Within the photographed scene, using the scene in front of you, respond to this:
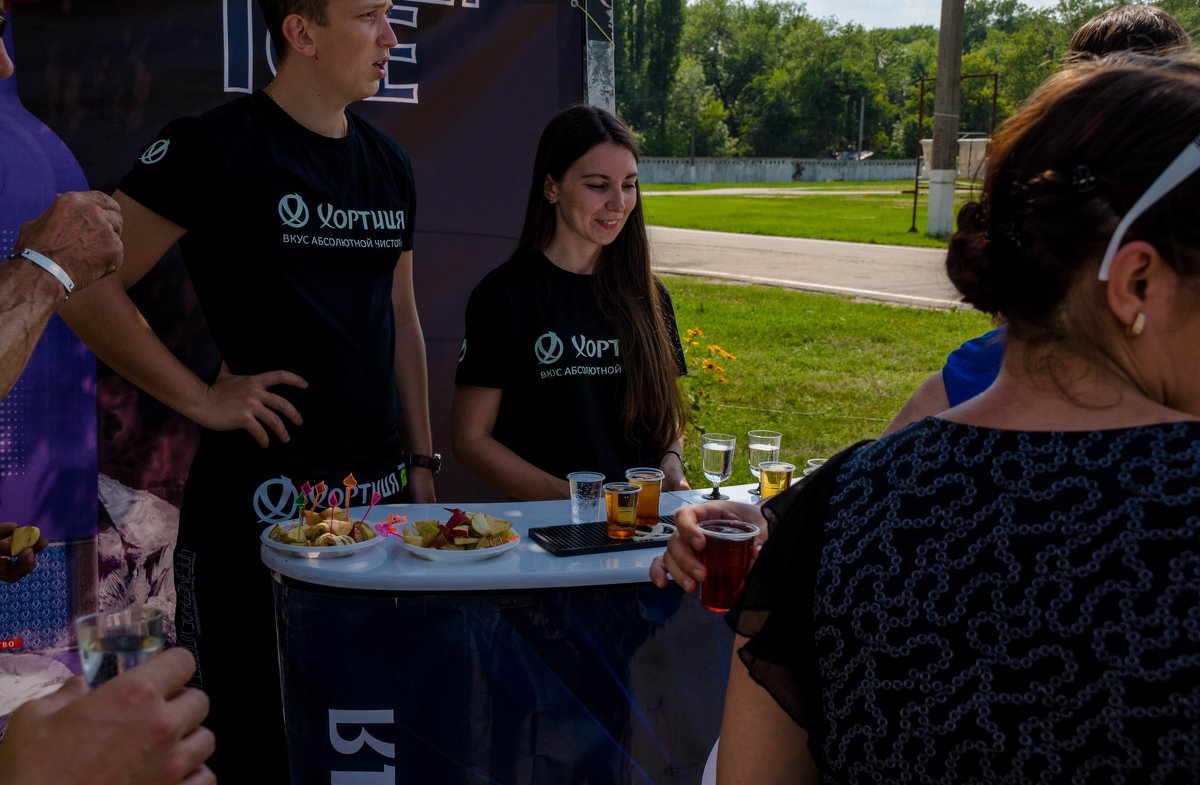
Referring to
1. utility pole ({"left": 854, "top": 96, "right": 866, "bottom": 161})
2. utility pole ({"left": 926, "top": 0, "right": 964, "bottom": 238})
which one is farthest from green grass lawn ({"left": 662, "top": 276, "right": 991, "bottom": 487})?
utility pole ({"left": 854, "top": 96, "right": 866, "bottom": 161})

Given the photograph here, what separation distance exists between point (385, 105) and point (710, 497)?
71.7 inches

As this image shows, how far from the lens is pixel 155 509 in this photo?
314 centimetres

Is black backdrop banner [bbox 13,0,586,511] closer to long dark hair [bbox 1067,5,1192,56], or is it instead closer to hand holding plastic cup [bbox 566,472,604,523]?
hand holding plastic cup [bbox 566,472,604,523]

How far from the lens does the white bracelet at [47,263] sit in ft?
5.48

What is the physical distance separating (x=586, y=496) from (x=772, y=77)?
8568 centimetres

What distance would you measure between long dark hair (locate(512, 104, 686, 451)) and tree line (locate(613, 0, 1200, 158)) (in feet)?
206

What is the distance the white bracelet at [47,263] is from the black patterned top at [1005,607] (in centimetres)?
133

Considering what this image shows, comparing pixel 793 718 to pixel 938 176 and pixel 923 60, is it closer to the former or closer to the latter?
pixel 938 176

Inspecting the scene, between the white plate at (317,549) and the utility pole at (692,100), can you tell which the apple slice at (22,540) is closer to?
the white plate at (317,549)

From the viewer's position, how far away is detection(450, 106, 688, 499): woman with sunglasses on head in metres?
2.84

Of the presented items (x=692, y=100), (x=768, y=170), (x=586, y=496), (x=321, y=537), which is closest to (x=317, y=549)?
(x=321, y=537)

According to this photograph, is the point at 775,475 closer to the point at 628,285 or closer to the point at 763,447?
the point at 763,447

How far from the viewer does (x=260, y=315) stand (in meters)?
2.34

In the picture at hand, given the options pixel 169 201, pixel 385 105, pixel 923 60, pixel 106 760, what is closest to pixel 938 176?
pixel 385 105
